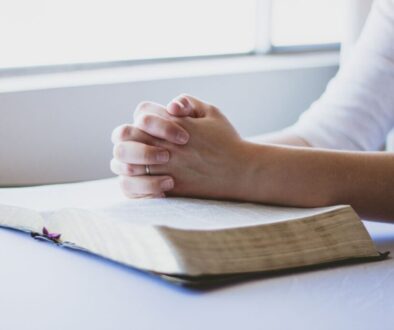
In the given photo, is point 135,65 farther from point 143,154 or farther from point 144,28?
point 143,154

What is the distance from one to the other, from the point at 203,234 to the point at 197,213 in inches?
4.4

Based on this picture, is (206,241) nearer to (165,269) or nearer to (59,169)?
(165,269)

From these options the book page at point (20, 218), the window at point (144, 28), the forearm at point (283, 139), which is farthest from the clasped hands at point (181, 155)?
the window at point (144, 28)

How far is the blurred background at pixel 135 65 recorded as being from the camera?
3.90ft

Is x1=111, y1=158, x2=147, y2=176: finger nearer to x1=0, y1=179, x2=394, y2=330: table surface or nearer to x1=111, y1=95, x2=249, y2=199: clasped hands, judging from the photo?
x1=111, y1=95, x2=249, y2=199: clasped hands

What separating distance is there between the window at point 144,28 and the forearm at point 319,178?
1.81 ft

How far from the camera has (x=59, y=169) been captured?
121cm

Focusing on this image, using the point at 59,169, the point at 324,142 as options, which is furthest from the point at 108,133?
the point at 324,142

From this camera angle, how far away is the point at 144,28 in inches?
57.4

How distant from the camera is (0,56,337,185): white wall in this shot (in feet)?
3.79

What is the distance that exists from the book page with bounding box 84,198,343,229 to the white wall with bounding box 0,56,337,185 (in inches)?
15.5

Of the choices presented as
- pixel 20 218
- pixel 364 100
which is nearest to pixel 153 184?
pixel 20 218

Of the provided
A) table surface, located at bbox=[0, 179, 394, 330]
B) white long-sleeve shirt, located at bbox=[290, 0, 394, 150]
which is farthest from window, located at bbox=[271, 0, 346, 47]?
table surface, located at bbox=[0, 179, 394, 330]

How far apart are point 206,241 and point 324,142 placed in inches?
22.4
